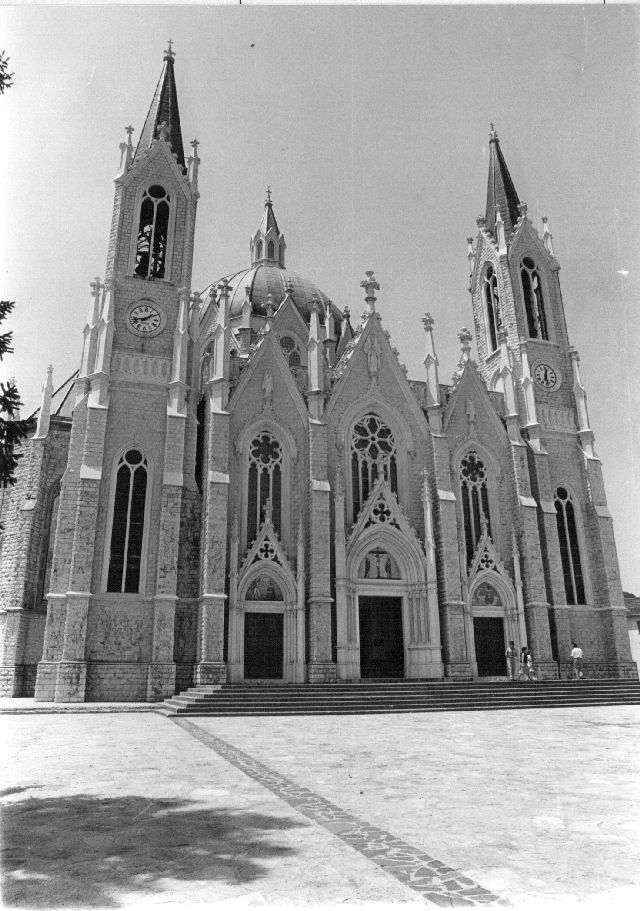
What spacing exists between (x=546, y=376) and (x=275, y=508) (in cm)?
1660

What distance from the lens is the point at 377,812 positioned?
7.10 meters

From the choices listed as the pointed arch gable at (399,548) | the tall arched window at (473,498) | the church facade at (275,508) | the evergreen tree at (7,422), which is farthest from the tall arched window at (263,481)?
the evergreen tree at (7,422)

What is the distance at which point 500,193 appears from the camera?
130 feet

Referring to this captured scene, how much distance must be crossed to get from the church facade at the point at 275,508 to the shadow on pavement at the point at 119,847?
17.6 meters

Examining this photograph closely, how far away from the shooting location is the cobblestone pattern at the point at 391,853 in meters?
4.58

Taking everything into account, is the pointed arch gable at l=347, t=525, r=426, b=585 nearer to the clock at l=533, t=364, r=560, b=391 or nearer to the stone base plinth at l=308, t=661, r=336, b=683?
the stone base plinth at l=308, t=661, r=336, b=683

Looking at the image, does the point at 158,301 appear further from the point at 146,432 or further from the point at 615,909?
the point at 615,909

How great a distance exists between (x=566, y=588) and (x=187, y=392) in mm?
19882

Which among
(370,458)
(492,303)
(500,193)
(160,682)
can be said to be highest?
(500,193)

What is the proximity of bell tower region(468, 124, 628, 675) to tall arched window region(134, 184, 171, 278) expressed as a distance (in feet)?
59.1

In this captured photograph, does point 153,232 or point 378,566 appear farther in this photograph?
point 153,232

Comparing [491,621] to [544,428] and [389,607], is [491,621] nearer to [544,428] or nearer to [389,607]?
[389,607]

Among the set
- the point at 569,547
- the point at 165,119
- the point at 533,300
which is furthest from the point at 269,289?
the point at 569,547

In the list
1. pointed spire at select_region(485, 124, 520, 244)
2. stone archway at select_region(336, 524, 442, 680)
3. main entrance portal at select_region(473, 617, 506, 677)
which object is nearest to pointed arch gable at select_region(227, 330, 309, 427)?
stone archway at select_region(336, 524, 442, 680)
